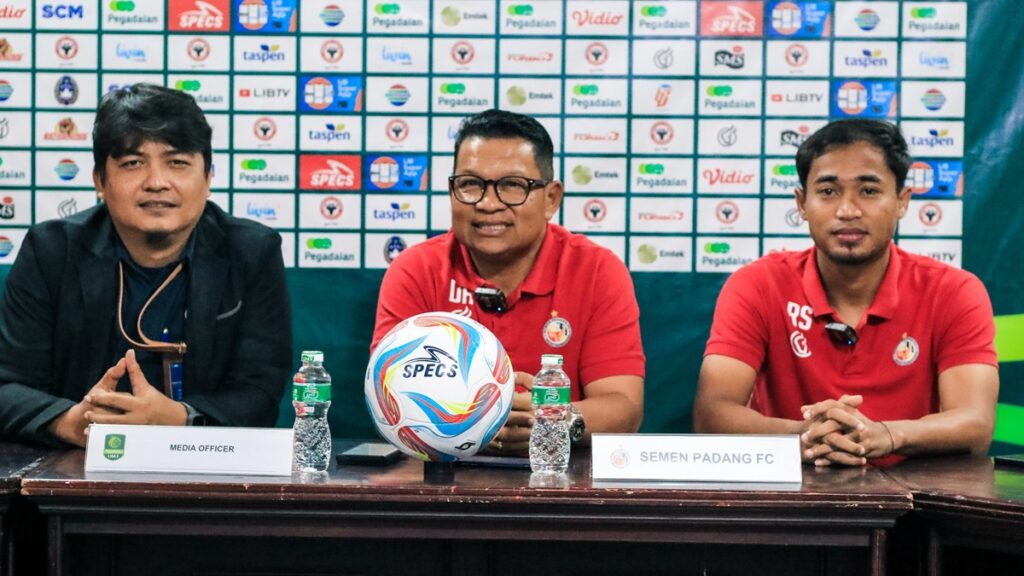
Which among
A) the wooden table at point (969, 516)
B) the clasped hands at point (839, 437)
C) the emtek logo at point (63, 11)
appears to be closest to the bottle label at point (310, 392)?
the clasped hands at point (839, 437)

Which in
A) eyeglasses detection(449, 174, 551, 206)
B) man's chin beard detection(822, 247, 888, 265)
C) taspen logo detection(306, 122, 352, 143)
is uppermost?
taspen logo detection(306, 122, 352, 143)

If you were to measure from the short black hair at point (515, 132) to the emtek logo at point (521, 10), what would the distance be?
0.73m

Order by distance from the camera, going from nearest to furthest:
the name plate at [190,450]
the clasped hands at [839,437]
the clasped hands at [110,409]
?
the name plate at [190,450]
the clasped hands at [839,437]
the clasped hands at [110,409]

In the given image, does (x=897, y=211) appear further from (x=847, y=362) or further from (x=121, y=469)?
(x=121, y=469)

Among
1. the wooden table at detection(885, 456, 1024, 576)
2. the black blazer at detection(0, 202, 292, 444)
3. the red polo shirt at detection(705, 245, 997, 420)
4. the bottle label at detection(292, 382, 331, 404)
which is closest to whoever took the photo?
the wooden table at detection(885, 456, 1024, 576)

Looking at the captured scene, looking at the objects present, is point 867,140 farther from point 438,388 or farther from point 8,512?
point 8,512

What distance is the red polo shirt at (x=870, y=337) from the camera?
2672mm

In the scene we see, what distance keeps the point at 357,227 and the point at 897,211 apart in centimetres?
164

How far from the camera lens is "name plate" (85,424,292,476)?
74.5 inches

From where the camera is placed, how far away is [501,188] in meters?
2.69

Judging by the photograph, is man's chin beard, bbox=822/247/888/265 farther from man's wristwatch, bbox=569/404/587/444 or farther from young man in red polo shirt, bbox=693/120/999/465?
man's wristwatch, bbox=569/404/587/444

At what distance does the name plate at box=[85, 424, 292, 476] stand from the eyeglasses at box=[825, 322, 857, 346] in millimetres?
1408

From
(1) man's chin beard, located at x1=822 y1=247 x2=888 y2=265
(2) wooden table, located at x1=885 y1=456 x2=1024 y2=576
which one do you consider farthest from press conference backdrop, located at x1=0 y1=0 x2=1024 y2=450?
→ (2) wooden table, located at x1=885 y1=456 x2=1024 y2=576

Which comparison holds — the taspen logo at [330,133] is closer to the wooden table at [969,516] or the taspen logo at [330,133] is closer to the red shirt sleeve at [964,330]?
the red shirt sleeve at [964,330]
